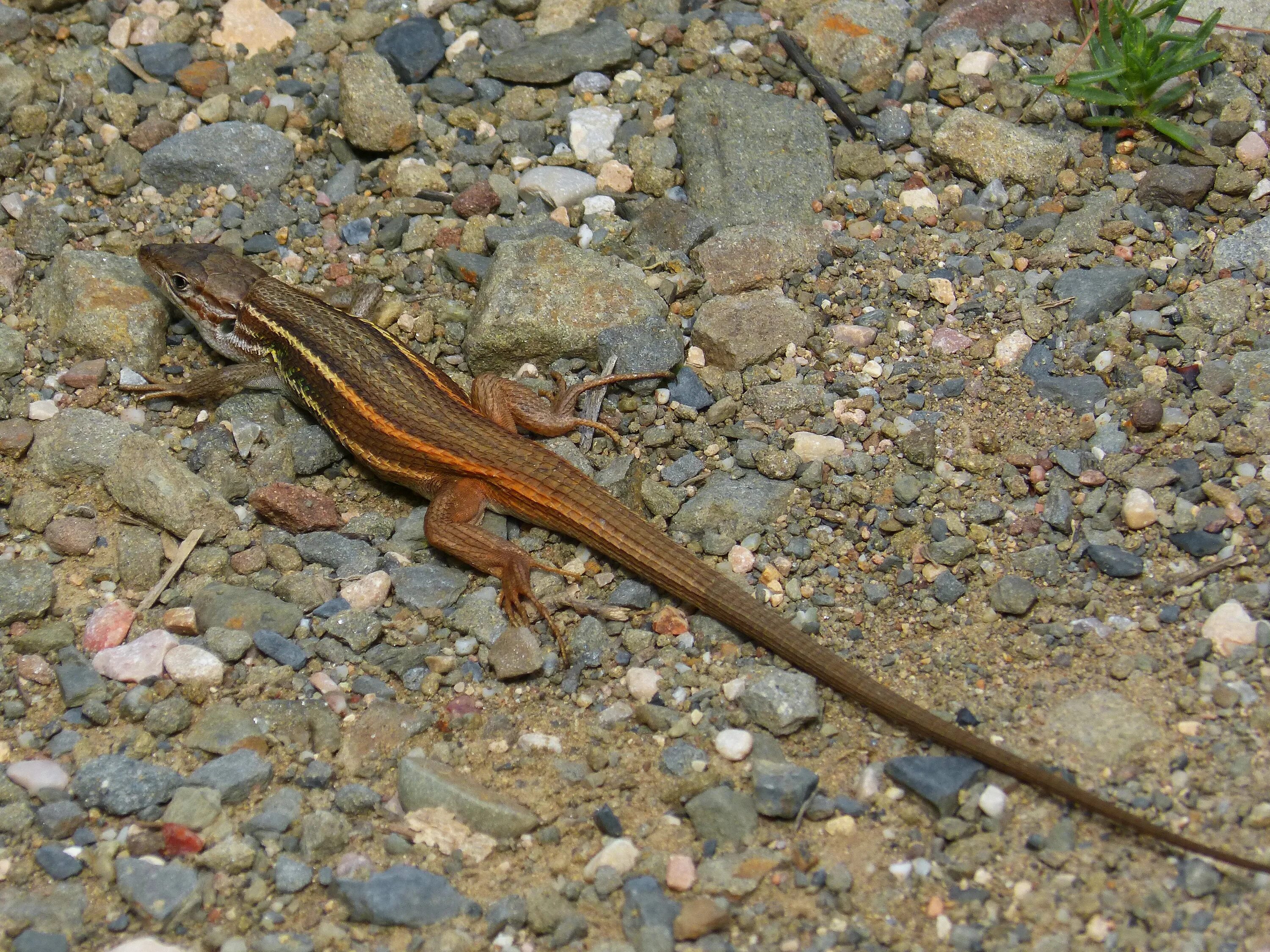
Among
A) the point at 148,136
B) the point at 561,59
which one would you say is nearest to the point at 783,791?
the point at 561,59

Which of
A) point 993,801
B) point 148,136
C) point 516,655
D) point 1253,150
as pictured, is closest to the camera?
point 993,801

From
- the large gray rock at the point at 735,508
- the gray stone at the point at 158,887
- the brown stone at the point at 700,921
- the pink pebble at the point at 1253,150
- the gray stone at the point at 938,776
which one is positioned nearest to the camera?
the brown stone at the point at 700,921

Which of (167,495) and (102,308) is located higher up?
(102,308)

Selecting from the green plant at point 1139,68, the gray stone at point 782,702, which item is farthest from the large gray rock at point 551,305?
the green plant at point 1139,68

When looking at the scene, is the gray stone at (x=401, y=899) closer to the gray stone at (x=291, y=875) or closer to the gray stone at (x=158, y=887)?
the gray stone at (x=291, y=875)

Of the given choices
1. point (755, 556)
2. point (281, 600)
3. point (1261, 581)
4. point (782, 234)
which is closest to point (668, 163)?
point (782, 234)

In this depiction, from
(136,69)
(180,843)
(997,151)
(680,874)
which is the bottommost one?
(680,874)

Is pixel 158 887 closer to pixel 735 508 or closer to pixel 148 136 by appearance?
pixel 735 508
